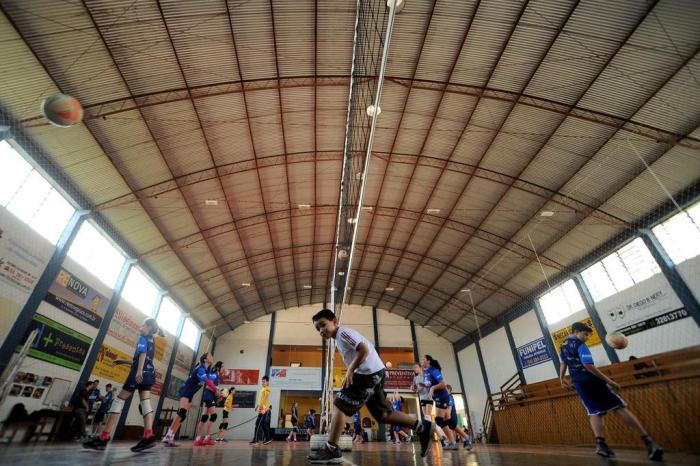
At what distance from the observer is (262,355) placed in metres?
24.8

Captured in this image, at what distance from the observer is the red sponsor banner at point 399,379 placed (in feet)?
78.9

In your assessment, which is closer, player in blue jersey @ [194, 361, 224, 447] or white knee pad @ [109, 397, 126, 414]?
→ white knee pad @ [109, 397, 126, 414]

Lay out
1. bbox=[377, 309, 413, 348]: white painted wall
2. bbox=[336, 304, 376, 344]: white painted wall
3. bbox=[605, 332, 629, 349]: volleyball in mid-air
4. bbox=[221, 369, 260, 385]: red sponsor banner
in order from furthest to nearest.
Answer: bbox=[336, 304, 376, 344]: white painted wall < bbox=[377, 309, 413, 348]: white painted wall < bbox=[221, 369, 260, 385]: red sponsor banner < bbox=[605, 332, 629, 349]: volleyball in mid-air

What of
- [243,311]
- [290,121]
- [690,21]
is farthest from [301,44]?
[243,311]

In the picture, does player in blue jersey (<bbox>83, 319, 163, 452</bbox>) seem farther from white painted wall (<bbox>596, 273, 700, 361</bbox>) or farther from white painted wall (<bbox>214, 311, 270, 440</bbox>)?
white painted wall (<bbox>214, 311, 270, 440</bbox>)

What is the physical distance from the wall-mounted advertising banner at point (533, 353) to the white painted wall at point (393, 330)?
8.87 metres

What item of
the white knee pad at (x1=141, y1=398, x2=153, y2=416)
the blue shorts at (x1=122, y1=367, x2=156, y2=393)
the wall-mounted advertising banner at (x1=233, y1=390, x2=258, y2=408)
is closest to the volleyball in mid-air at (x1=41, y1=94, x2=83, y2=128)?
the blue shorts at (x1=122, y1=367, x2=156, y2=393)

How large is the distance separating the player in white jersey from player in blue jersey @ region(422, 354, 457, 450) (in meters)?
3.34

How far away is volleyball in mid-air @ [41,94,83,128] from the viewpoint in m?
5.57

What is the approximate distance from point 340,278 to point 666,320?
17.8m

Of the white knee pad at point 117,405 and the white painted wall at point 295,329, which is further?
the white painted wall at point 295,329

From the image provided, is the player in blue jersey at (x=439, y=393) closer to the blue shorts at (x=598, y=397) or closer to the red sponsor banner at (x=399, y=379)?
the blue shorts at (x=598, y=397)

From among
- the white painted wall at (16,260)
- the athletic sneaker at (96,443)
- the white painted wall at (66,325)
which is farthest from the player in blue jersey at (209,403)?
the white painted wall at (16,260)

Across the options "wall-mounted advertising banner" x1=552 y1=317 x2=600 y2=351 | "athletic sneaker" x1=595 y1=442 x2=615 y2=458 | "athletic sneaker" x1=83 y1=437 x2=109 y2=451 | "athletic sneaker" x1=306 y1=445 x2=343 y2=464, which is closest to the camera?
"athletic sneaker" x1=306 y1=445 x2=343 y2=464
